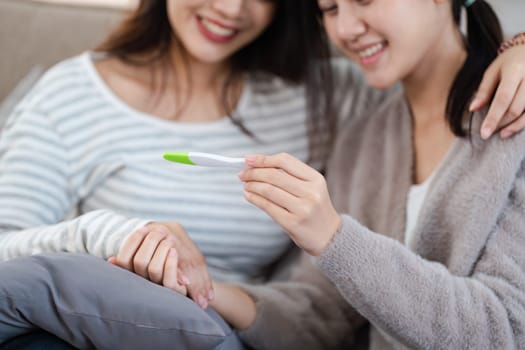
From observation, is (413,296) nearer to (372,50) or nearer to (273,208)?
(273,208)

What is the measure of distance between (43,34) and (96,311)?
111 centimetres

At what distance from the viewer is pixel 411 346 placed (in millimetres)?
909

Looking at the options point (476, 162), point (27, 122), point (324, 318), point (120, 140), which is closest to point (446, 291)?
point (476, 162)

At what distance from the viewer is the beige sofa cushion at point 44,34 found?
1713 mm

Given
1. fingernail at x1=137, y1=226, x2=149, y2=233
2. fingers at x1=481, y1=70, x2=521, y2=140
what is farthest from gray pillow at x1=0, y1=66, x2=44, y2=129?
fingers at x1=481, y1=70, x2=521, y2=140

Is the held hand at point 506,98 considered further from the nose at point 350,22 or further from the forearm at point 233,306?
the forearm at point 233,306

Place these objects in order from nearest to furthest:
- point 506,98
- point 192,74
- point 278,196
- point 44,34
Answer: point 278,196
point 506,98
point 192,74
point 44,34

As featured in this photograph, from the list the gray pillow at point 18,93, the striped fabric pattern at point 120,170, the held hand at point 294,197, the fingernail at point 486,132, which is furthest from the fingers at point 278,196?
the gray pillow at point 18,93

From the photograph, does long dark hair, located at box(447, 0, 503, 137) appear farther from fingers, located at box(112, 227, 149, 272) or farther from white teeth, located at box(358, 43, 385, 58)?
fingers, located at box(112, 227, 149, 272)

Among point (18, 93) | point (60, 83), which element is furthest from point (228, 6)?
point (18, 93)

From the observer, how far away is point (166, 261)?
917 millimetres

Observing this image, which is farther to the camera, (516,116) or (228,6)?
(228,6)

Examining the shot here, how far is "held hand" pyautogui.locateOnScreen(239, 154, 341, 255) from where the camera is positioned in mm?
819

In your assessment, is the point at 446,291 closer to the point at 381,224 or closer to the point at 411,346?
the point at 411,346
